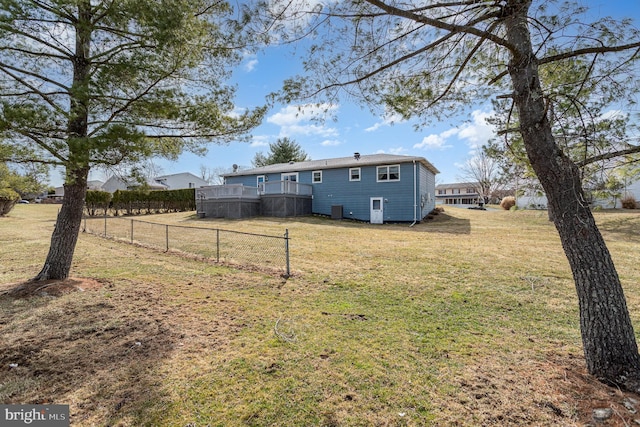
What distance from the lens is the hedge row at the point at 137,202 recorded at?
75.5ft

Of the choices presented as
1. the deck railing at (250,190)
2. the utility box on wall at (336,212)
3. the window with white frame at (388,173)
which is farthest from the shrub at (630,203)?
the deck railing at (250,190)

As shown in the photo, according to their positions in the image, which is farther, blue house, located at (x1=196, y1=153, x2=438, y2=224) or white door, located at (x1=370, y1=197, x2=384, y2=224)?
white door, located at (x1=370, y1=197, x2=384, y2=224)

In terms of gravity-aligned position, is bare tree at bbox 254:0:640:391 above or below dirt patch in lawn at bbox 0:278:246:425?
above

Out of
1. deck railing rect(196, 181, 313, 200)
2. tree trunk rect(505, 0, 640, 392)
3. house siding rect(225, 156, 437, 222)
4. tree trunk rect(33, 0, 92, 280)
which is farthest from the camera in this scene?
deck railing rect(196, 181, 313, 200)

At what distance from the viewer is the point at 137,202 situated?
24469mm

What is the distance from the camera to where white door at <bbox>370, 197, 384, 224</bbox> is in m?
19.2

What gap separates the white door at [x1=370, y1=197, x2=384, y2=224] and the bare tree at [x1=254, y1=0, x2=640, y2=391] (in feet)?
49.4

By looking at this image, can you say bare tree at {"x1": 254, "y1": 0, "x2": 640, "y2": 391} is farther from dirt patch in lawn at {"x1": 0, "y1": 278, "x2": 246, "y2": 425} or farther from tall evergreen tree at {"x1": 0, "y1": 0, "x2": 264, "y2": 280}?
dirt patch in lawn at {"x1": 0, "y1": 278, "x2": 246, "y2": 425}

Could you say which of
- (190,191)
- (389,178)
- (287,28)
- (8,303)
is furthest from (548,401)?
(190,191)

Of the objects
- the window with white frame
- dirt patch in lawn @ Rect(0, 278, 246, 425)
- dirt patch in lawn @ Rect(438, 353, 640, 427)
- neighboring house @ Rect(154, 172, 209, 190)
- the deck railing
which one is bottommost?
dirt patch in lawn @ Rect(438, 353, 640, 427)

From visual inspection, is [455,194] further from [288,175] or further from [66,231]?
[66,231]

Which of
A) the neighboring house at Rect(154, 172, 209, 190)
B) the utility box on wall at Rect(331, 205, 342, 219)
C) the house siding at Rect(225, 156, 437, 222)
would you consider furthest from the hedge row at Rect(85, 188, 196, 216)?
the neighboring house at Rect(154, 172, 209, 190)

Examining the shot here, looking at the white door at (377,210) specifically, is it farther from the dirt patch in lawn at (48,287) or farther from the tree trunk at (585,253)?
the tree trunk at (585,253)

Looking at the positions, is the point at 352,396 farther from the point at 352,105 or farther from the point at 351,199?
the point at 351,199
